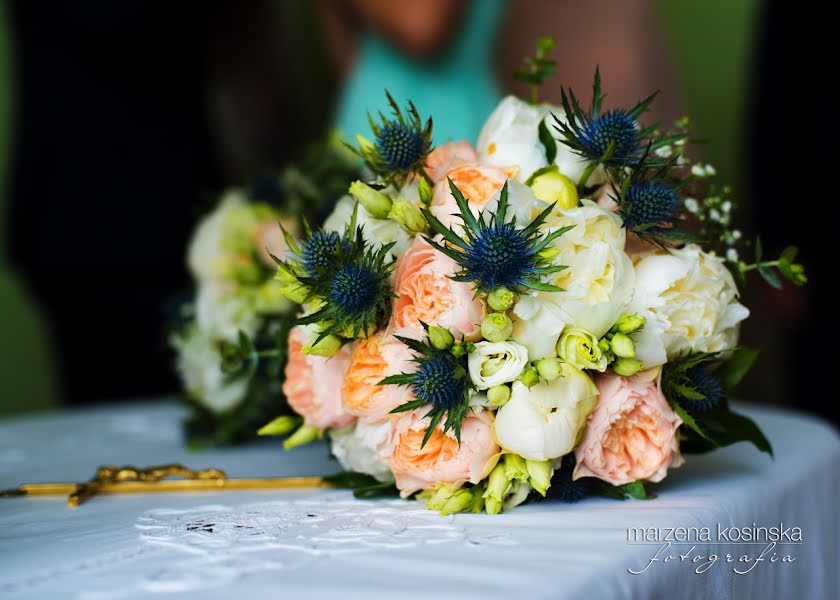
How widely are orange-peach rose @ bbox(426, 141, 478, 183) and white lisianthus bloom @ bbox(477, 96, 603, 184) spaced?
2cm

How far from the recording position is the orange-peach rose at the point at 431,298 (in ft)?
2.43

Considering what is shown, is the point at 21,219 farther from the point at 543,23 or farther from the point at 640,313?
the point at 640,313

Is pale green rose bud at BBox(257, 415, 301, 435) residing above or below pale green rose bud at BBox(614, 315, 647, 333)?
below

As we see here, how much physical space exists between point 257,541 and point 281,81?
8.09ft

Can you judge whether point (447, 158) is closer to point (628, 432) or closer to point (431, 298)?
point (431, 298)

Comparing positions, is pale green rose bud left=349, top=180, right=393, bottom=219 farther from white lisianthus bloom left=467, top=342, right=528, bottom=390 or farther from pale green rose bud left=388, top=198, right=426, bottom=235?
white lisianthus bloom left=467, top=342, right=528, bottom=390

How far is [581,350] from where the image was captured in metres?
0.72

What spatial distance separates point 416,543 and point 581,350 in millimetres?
209

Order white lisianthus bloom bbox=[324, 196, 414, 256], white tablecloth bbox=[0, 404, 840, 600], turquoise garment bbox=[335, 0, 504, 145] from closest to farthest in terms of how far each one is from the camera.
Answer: white tablecloth bbox=[0, 404, 840, 600]
white lisianthus bloom bbox=[324, 196, 414, 256]
turquoise garment bbox=[335, 0, 504, 145]

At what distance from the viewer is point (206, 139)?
A: 235 cm

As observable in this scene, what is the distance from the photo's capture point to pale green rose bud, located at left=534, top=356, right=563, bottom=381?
717mm

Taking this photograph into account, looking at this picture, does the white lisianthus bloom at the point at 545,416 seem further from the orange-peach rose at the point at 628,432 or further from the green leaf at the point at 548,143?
the green leaf at the point at 548,143

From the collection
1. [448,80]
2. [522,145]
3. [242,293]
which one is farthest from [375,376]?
[448,80]

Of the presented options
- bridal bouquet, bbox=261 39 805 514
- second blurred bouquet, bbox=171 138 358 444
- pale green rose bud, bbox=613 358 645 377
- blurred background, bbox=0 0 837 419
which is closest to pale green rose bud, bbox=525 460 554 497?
bridal bouquet, bbox=261 39 805 514
